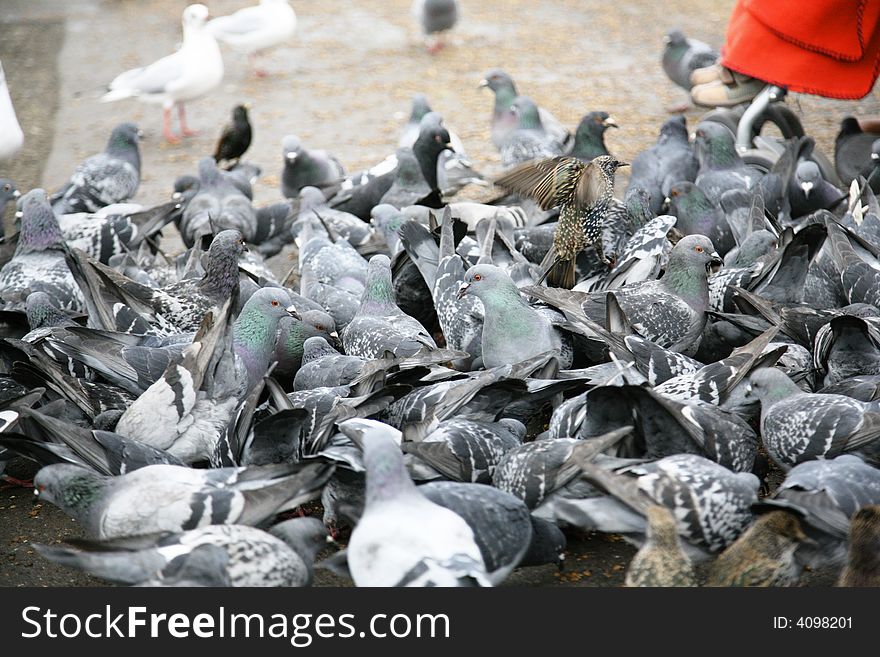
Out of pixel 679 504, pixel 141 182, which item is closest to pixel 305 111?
pixel 141 182

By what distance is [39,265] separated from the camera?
5266 millimetres

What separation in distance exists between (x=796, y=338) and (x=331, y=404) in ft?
6.75

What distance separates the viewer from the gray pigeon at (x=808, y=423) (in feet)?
11.3

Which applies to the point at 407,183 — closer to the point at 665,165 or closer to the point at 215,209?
the point at 215,209

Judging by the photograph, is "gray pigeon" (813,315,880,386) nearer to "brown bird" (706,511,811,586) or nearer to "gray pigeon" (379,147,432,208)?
"brown bird" (706,511,811,586)

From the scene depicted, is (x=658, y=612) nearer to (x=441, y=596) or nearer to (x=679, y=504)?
(x=679, y=504)

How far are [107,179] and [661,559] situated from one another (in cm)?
527

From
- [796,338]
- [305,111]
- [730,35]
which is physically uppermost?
[730,35]

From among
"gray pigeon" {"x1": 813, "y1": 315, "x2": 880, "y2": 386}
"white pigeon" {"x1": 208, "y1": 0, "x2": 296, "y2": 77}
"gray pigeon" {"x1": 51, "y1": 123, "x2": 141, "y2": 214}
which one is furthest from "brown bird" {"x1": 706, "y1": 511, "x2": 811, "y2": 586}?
"white pigeon" {"x1": 208, "y1": 0, "x2": 296, "y2": 77}

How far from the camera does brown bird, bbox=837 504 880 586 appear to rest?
9.40ft

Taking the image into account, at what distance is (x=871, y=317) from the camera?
13.9 feet

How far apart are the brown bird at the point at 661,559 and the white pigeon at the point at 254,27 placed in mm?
8837

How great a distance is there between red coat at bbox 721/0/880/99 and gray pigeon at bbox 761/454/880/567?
3.91 meters

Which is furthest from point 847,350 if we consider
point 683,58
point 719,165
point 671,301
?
point 683,58
